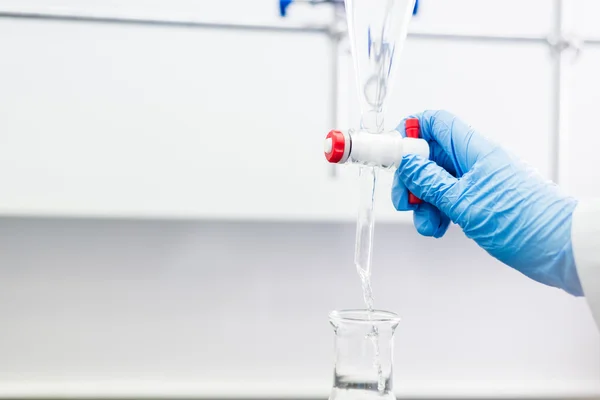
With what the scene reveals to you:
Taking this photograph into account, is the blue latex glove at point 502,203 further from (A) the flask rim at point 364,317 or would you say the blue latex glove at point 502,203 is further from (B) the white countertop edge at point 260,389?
(B) the white countertop edge at point 260,389

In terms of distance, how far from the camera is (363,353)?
717 millimetres

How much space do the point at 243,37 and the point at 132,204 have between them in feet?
1.51

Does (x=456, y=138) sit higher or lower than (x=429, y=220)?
higher

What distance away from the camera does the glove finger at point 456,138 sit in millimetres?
897

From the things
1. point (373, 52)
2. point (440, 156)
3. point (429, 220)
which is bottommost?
point (429, 220)

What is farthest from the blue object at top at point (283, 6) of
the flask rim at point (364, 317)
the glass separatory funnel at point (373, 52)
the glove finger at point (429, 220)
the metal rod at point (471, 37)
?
the flask rim at point (364, 317)

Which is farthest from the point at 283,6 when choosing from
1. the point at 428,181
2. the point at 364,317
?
the point at 364,317

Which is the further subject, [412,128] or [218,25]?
[218,25]

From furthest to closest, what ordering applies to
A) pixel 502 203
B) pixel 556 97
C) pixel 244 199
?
1. pixel 556 97
2. pixel 244 199
3. pixel 502 203

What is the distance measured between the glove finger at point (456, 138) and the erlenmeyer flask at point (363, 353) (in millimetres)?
309

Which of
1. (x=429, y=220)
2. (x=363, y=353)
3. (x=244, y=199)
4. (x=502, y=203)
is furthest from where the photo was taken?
(x=244, y=199)

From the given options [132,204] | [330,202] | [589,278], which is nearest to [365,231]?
[589,278]

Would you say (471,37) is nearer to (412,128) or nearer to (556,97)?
(556,97)

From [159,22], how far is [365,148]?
2.58 ft
